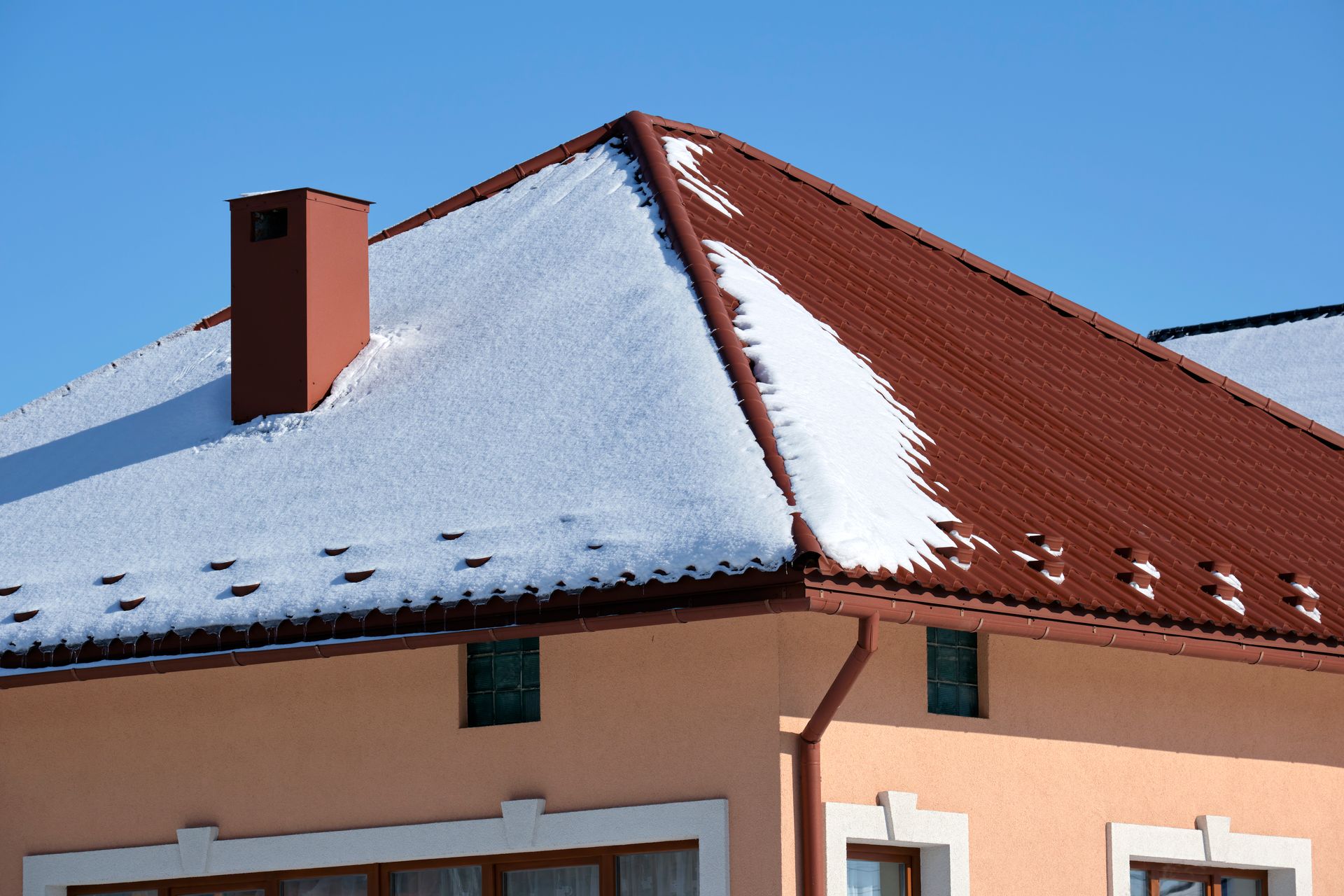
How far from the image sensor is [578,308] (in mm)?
11664

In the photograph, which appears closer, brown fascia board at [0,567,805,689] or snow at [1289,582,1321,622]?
brown fascia board at [0,567,805,689]

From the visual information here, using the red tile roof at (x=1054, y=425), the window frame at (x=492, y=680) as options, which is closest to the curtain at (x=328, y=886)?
the window frame at (x=492, y=680)

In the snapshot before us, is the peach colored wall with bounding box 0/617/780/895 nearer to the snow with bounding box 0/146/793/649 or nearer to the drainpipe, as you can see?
the drainpipe

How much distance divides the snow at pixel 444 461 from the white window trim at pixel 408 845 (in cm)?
126

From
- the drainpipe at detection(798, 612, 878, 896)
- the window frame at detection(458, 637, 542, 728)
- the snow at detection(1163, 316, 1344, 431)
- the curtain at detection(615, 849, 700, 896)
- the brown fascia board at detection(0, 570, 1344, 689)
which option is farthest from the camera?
the snow at detection(1163, 316, 1344, 431)

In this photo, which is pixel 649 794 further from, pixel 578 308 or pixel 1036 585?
pixel 578 308

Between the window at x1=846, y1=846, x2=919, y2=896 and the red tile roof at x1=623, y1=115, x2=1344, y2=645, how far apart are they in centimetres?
155

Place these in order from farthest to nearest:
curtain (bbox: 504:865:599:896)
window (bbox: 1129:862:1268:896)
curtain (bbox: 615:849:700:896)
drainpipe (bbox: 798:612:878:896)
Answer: window (bbox: 1129:862:1268:896) < curtain (bbox: 504:865:599:896) < curtain (bbox: 615:849:700:896) < drainpipe (bbox: 798:612:878:896)

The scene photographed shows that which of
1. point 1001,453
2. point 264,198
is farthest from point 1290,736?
point 264,198

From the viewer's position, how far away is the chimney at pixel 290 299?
12.0m

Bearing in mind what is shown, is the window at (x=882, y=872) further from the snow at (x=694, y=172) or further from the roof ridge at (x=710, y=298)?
the snow at (x=694, y=172)

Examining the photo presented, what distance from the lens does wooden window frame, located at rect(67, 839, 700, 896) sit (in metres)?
9.54

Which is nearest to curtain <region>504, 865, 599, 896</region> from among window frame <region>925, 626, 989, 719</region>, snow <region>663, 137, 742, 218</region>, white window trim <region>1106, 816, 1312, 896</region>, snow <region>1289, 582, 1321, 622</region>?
window frame <region>925, 626, 989, 719</region>

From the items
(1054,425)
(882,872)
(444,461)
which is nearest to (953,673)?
(882,872)
